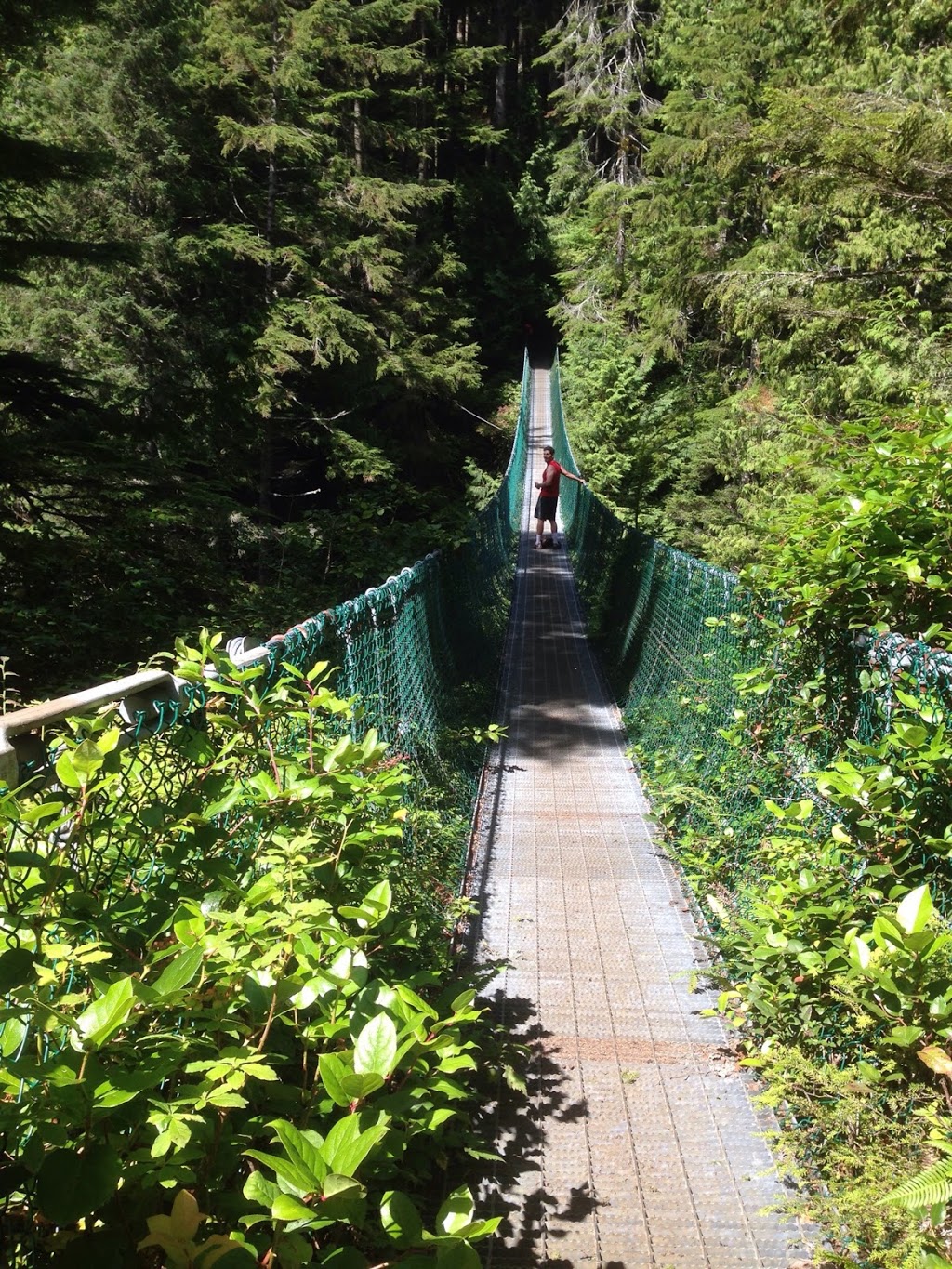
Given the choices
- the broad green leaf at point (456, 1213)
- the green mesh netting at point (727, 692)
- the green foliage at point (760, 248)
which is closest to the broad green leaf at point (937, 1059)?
the green mesh netting at point (727, 692)

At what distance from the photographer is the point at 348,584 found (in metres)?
11.1

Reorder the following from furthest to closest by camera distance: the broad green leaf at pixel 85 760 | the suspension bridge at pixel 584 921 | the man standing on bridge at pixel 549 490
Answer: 1. the man standing on bridge at pixel 549 490
2. the suspension bridge at pixel 584 921
3. the broad green leaf at pixel 85 760

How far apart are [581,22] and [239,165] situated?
15446 mm

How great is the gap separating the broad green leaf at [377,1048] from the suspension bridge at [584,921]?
66 cm

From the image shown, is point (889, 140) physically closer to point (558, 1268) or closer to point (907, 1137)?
point (907, 1137)

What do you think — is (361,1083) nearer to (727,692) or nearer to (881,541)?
(881,541)

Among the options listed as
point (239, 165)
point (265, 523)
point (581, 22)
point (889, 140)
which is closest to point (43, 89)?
point (239, 165)

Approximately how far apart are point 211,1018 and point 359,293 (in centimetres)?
1485

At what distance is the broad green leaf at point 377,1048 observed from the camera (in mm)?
1127

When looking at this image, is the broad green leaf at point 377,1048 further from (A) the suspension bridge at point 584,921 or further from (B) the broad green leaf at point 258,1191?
(A) the suspension bridge at point 584,921

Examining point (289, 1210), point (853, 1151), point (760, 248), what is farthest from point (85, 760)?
point (760, 248)

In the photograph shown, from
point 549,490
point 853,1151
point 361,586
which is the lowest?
point 853,1151

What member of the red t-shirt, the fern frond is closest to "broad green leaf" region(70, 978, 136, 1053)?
the fern frond

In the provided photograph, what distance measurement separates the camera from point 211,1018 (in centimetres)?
125
